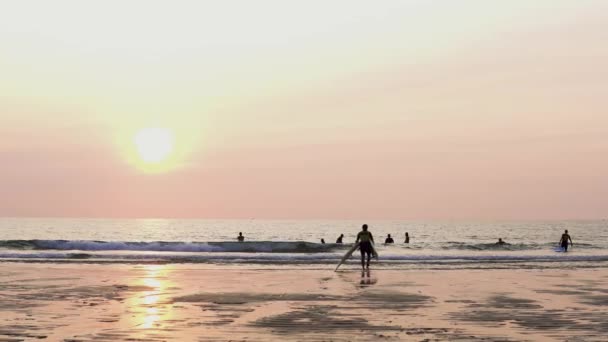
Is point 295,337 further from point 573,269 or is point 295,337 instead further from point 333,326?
point 573,269

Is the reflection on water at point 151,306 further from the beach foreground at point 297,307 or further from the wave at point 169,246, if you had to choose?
the wave at point 169,246

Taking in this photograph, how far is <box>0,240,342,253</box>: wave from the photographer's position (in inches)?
2244

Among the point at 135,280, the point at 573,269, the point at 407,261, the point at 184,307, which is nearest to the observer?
the point at 184,307

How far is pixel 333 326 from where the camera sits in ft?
43.0

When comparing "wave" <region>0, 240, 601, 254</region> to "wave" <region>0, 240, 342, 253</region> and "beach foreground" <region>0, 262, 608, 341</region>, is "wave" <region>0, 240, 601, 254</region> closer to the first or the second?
"wave" <region>0, 240, 342, 253</region>

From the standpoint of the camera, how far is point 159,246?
57.7 m

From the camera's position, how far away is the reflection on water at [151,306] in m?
13.1

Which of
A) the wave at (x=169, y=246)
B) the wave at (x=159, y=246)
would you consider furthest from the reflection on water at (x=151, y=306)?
the wave at (x=159, y=246)

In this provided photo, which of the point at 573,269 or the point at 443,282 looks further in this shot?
the point at 573,269

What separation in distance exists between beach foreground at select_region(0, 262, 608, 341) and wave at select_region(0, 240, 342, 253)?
1212 inches

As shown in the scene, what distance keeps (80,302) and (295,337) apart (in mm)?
7193

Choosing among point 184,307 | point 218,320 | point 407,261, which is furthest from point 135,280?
point 407,261

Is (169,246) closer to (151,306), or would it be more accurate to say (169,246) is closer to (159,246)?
(159,246)

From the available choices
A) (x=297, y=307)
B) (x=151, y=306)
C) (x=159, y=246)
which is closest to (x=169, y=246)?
(x=159, y=246)
